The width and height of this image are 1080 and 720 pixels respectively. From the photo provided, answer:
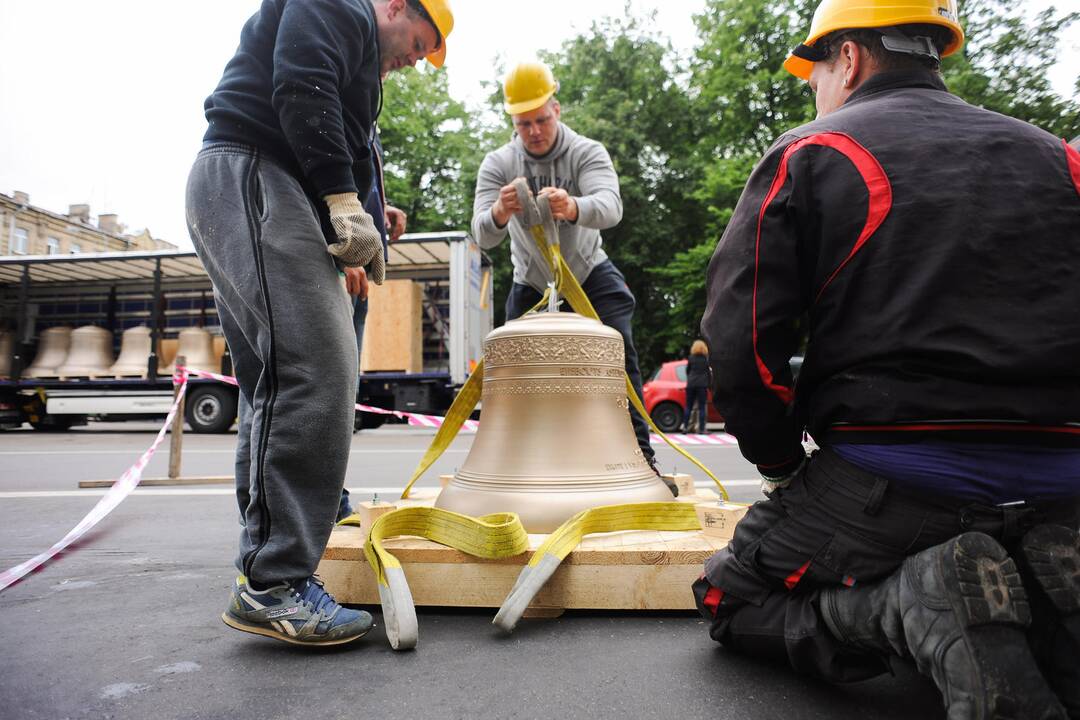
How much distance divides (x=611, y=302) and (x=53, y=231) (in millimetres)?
46938

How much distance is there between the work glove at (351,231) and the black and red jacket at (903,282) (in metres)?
0.94

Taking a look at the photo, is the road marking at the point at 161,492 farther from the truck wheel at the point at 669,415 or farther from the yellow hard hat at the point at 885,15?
the truck wheel at the point at 669,415

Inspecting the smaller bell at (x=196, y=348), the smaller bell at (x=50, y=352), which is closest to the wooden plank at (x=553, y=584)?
the smaller bell at (x=196, y=348)

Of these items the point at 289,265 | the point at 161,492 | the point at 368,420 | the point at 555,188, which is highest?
the point at 555,188

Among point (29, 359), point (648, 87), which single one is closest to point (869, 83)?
point (29, 359)

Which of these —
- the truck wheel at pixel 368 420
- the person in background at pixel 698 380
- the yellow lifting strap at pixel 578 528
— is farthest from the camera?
the truck wheel at pixel 368 420

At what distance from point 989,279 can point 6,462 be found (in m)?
8.92

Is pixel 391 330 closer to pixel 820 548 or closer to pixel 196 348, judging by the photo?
pixel 196 348

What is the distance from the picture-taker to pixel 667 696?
64.2 inches

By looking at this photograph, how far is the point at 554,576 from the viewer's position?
2.16 m

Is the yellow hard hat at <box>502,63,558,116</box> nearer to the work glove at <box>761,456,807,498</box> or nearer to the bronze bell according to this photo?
the bronze bell

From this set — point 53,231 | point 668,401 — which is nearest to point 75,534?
point 668,401

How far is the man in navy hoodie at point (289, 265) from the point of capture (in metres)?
1.91

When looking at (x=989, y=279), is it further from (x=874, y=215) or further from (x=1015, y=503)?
(x=1015, y=503)
